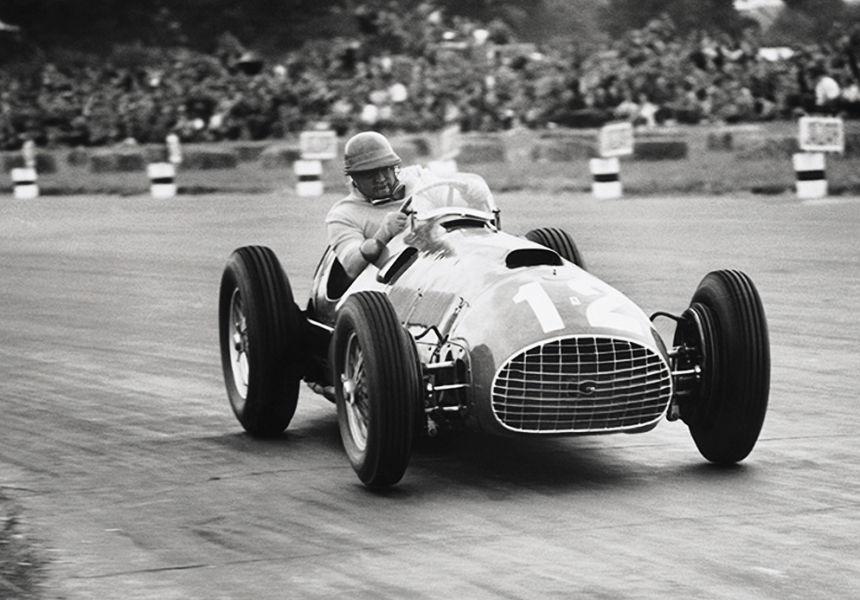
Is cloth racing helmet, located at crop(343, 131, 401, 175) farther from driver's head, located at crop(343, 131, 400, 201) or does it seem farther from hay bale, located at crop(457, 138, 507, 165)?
hay bale, located at crop(457, 138, 507, 165)

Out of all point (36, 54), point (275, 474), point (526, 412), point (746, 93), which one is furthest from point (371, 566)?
point (36, 54)

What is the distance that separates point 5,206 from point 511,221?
11.3m

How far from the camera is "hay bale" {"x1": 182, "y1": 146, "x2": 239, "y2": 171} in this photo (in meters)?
32.4

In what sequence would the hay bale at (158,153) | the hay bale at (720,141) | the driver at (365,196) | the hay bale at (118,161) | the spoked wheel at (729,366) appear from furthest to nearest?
1. the hay bale at (118,161)
2. the hay bale at (158,153)
3. the hay bale at (720,141)
4. the driver at (365,196)
5. the spoked wheel at (729,366)

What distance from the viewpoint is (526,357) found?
6.41 meters

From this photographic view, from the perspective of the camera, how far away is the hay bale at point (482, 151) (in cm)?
2780

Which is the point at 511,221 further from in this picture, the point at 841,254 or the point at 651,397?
the point at 651,397

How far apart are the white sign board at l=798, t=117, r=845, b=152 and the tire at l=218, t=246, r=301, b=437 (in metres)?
14.8

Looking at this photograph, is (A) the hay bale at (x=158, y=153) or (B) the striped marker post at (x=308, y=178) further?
(A) the hay bale at (x=158, y=153)

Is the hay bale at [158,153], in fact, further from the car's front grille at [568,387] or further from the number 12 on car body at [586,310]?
the car's front grille at [568,387]

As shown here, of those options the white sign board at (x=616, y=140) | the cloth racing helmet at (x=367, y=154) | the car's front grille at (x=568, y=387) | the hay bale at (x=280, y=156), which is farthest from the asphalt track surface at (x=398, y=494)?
the hay bale at (x=280, y=156)

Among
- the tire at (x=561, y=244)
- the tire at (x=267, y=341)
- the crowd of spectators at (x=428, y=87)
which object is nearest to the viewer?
Result: the tire at (x=267, y=341)

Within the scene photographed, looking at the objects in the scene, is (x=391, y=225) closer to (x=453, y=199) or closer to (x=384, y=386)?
(x=453, y=199)

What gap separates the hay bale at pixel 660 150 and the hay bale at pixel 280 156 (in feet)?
25.1
